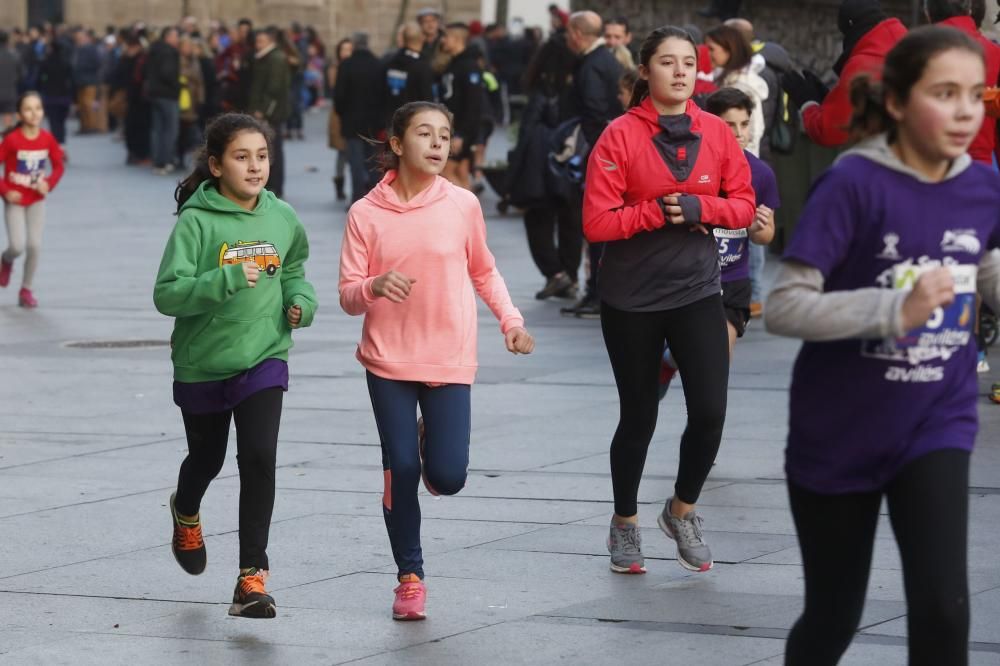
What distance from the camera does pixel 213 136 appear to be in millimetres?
5629

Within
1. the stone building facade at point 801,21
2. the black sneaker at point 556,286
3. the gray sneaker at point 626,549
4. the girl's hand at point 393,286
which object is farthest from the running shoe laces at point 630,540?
the stone building facade at point 801,21

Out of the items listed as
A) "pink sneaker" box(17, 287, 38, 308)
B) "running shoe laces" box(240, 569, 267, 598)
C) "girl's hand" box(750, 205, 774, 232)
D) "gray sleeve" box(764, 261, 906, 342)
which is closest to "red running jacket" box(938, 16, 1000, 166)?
"girl's hand" box(750, 205, 774, 232)

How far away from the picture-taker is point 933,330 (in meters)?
3.73

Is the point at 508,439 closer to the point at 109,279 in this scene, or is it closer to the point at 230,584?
the point at 230,584

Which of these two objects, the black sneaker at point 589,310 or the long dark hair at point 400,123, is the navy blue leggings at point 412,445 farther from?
the black sneaker at point 589,310

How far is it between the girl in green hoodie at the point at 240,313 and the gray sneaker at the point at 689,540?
1319 mm

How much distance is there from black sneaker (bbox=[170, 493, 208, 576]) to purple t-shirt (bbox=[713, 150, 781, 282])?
2334 millimetres

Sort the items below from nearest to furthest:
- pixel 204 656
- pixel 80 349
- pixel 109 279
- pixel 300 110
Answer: pixel 204 656 < pixel 80 349 < pixel 109 279 < pixel 300 110

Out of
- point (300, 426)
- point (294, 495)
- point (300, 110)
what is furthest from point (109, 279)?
point (300, 110)

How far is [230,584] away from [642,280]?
5.23ft

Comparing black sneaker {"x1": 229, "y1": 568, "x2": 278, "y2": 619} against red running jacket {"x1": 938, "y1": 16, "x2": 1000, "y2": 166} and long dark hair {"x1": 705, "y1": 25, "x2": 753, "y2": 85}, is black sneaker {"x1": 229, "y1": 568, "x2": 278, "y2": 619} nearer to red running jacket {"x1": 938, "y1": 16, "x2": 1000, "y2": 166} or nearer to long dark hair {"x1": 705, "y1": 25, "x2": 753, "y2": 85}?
red running jacket {"x1": 938, "y1": 16, "x2": 1000, "y2": 166}

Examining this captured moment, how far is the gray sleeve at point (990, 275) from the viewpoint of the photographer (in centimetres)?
391

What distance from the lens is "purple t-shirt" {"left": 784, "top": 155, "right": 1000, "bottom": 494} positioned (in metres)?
3.71

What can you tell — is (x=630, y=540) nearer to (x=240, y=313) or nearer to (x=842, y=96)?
(x=240, y=313)
